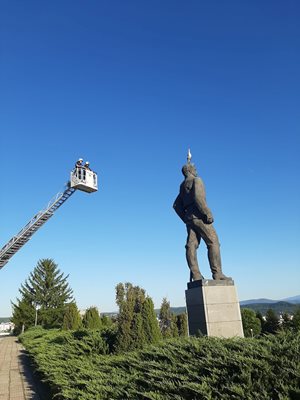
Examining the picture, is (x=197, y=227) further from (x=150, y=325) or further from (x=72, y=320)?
(x=72, y=320)

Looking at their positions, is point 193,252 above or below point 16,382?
above

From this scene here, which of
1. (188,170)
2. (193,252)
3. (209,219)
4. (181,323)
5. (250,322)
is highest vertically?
(188,170)

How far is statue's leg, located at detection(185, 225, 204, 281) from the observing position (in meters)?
9.09

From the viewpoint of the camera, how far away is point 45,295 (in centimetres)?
3903

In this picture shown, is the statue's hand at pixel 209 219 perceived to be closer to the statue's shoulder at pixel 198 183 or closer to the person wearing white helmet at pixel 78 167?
the statue's shoulder at pixel 198 183

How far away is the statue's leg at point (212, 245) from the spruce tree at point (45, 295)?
3196cm

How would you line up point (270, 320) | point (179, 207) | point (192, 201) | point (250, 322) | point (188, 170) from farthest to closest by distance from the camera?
point (270, 320), point (250, 322), point (179, 207), point (188, 170), point (192, 201)

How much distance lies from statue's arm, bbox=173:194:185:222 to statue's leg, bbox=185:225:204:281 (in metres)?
Result: 0.58

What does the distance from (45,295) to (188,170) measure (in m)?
34.2

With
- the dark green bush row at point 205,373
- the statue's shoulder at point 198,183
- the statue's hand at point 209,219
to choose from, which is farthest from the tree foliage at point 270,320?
the dark green bush row at point 205,373

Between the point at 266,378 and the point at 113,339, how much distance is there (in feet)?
20.1

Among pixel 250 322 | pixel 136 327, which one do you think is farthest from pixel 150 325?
pixel 250 322

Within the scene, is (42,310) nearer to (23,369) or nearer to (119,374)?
(23,369)

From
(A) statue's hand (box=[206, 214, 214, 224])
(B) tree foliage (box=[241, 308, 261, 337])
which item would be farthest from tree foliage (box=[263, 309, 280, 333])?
(A) statue's hand (box=[206, 214, 214, 224])
